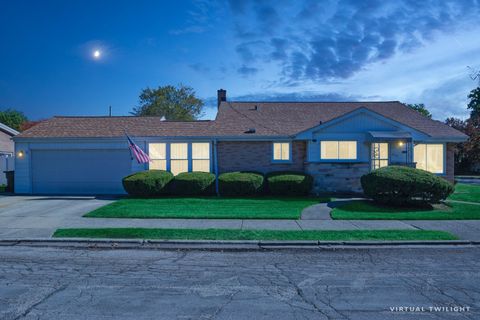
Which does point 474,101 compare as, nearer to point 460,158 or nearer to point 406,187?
point 460,158

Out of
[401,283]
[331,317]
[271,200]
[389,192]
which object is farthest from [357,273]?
[271,200]

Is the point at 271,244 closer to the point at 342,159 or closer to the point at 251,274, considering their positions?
the point at 251,274

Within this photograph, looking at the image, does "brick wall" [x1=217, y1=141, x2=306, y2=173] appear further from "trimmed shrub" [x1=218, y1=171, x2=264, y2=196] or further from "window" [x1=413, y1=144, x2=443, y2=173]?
"window" [x1=413, y1=144, x2=443, y2=173]

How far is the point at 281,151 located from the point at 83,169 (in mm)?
10359

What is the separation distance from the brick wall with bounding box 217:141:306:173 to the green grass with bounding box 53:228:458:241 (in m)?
9.33

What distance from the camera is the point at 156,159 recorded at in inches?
754

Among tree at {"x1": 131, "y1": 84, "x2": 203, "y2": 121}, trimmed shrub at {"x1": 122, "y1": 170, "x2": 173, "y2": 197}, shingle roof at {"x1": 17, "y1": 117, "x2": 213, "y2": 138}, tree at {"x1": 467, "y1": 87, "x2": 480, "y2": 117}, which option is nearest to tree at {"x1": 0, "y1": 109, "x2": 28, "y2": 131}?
tree at {"x1": 131, "y1": 84, "x2": 203, "y2": 121}

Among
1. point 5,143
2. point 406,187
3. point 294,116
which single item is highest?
point 294,116

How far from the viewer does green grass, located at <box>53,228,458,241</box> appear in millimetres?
9016

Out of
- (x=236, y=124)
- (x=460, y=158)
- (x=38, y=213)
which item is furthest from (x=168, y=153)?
(x=460, y=158)

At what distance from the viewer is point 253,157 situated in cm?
1898

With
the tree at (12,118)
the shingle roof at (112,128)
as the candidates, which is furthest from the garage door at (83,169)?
the tree at (12,118)

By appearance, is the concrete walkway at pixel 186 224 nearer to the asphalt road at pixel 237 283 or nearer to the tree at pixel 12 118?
the asphalt road at pixel 237 283

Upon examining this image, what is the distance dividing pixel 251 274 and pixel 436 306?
2878 millimetres
